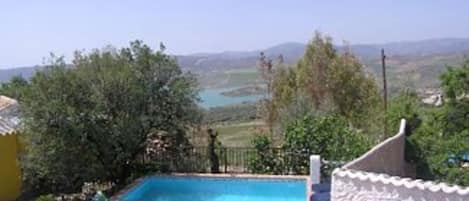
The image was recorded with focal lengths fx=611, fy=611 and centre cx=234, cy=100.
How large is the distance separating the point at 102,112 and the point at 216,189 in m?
3.64

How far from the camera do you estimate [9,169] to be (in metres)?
15.1

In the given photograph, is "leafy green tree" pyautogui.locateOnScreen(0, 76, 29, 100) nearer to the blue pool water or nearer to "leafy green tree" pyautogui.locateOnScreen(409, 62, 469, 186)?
the blue pool water

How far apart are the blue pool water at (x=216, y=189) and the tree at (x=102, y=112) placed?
3.61 feet

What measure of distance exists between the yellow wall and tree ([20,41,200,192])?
0.41 metres

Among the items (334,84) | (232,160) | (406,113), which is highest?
(334,84)

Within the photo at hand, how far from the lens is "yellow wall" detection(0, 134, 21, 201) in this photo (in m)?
14.9

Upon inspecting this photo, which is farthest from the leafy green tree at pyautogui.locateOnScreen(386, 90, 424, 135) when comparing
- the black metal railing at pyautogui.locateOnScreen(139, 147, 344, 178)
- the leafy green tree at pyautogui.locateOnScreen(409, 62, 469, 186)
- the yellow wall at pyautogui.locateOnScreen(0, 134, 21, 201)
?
the yellow wall at pyautogui.locateOnScreen(0, 134, 21, 201)

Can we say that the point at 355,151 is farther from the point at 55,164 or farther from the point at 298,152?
the point at 55,164

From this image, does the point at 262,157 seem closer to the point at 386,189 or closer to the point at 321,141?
the point at 321,141

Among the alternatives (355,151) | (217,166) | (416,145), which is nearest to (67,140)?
(217,166)

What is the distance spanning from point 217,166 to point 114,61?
4.34 metres

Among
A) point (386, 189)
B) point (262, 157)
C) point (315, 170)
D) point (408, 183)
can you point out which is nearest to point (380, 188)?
point (386, 189)

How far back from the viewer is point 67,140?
14891 mm

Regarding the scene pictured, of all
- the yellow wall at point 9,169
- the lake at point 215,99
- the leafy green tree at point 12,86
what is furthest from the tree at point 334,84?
the yellow wall at point 9,169
